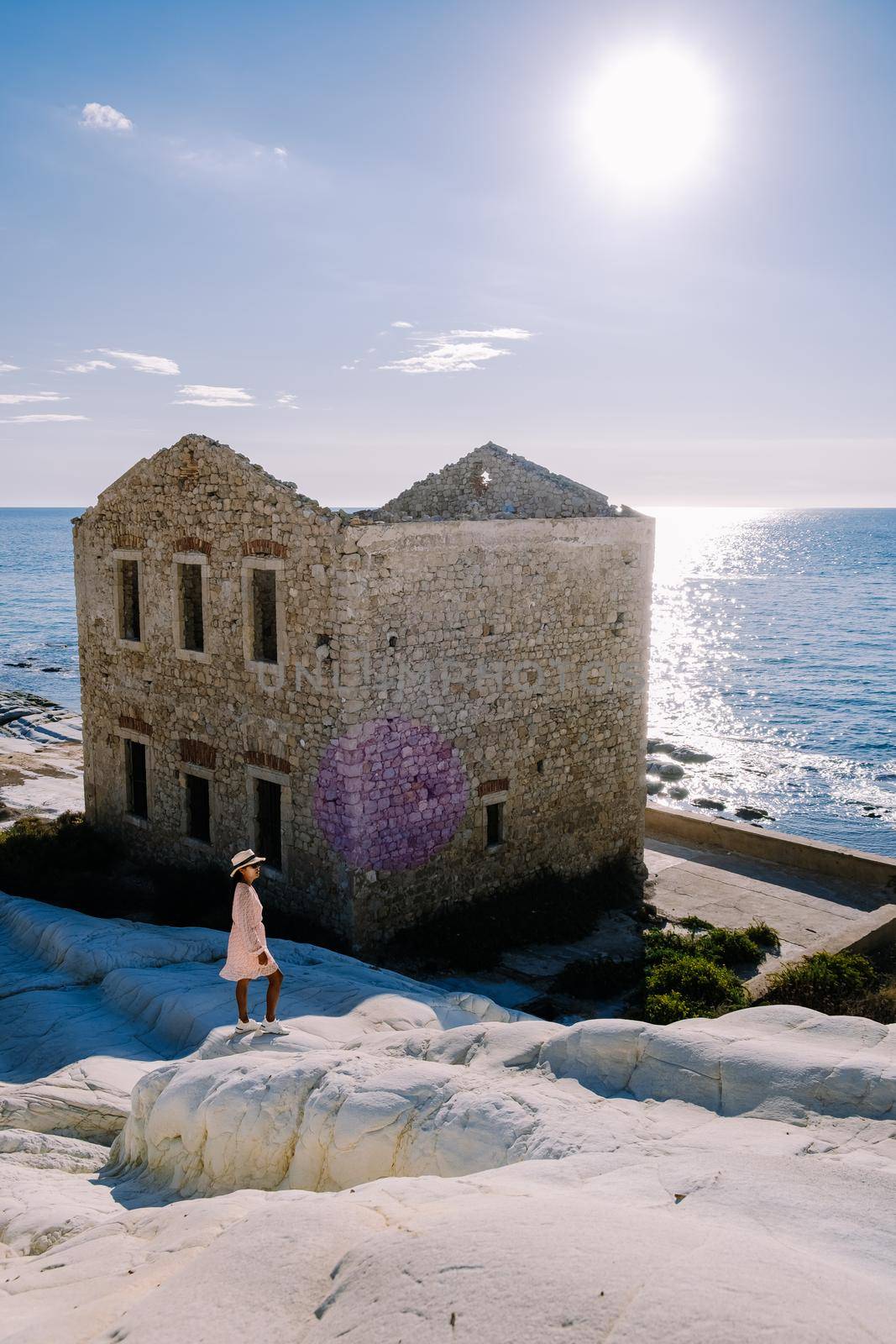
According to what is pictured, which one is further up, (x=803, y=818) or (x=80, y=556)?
(x=80, y=556)

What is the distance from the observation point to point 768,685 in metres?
61.4

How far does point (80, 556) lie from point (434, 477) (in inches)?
272

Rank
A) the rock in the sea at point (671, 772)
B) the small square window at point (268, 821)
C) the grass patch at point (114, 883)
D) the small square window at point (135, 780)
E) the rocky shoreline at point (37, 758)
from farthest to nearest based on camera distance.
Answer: the rock in the sea at point (671, 772)
the rocky shoreline at point (37, 758)
the small square window at point (135, 780)
the small square window at point (268, 821)
the grass patch at point (114, 883)

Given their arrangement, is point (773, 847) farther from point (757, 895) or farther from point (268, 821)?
point (268, 821)

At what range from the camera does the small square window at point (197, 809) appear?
17.6 m

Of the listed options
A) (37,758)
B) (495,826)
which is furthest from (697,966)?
(37,758)

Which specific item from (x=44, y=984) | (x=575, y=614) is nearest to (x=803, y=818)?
(x=575, y=614)

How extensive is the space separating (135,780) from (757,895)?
11.8 meters

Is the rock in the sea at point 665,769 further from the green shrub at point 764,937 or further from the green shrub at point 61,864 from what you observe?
the green shrub at point 61,864

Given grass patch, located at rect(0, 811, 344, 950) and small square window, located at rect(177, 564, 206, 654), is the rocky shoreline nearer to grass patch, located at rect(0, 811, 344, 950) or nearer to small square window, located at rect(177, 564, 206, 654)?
grass patch, located at rect(0, 811, 344, 950)

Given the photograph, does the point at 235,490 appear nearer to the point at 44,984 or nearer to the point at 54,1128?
the point at 44,984

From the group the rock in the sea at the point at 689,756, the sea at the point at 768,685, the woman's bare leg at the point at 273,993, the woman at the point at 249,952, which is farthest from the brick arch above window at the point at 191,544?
the rock in the sea at the point at 689,756

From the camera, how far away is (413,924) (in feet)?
51.3

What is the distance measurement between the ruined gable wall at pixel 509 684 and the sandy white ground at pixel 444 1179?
4.79m
